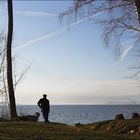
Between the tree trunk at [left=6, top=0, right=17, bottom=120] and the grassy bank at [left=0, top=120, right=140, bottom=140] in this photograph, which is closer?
the grassy bank at [left=0, top=120, right=140, bottom=140]

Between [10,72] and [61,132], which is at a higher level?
[10,72]

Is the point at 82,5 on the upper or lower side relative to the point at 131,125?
upper

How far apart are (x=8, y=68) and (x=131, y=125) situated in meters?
8.80

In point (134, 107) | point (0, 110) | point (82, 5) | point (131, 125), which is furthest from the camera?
point (0, 110)

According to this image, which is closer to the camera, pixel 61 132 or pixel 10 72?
pixel 61 132

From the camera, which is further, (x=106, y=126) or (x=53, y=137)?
(x=106, y=126)

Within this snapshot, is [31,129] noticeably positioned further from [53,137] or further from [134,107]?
[134,107]

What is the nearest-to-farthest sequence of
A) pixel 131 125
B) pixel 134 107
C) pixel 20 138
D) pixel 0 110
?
pixel 20 138 < pixel 131 125 < pixel 134 107 < pixel 0 110

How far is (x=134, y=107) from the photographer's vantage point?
27438 mm

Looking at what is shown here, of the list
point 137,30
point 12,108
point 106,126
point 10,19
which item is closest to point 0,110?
point 12,108

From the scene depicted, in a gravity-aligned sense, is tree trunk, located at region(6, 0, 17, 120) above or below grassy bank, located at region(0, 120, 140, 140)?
above

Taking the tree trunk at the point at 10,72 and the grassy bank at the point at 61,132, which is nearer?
the grassy bank at the point at 61,132

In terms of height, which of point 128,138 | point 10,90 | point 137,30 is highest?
point 137,30

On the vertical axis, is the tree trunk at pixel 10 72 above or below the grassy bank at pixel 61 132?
above
